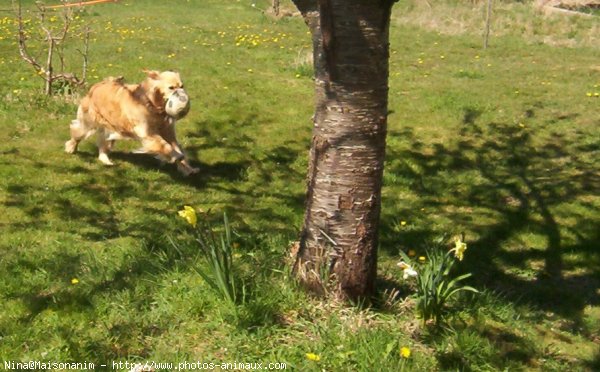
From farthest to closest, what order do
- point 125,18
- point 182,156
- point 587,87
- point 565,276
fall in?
point 125,18, point 587,87, point 182,156, point 565,276

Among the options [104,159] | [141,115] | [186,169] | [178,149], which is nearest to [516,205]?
[186,169]

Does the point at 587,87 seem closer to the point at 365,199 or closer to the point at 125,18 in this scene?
the point at 365,199

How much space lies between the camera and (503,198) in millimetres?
8195

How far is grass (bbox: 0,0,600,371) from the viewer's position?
4.43 metres

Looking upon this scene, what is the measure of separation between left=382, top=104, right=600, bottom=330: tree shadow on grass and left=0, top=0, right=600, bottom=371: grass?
3 centimetres

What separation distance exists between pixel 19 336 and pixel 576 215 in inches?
221

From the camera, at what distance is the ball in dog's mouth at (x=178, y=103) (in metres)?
7.62

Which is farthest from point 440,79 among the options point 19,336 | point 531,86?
point 19,336

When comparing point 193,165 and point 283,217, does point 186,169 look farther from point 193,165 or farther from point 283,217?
point 283,217

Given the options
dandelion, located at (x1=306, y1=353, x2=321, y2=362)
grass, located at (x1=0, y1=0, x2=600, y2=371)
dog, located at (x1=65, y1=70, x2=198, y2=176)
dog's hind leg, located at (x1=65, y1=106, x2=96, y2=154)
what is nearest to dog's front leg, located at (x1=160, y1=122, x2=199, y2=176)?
dog, located at (x1=65, y1=70, x2=198, y2=176)

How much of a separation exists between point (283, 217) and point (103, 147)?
2.63 m

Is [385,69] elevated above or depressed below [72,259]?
above

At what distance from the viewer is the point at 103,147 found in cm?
859

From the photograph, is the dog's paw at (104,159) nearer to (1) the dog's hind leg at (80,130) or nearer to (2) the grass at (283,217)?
(2) the grass at (283,217)
